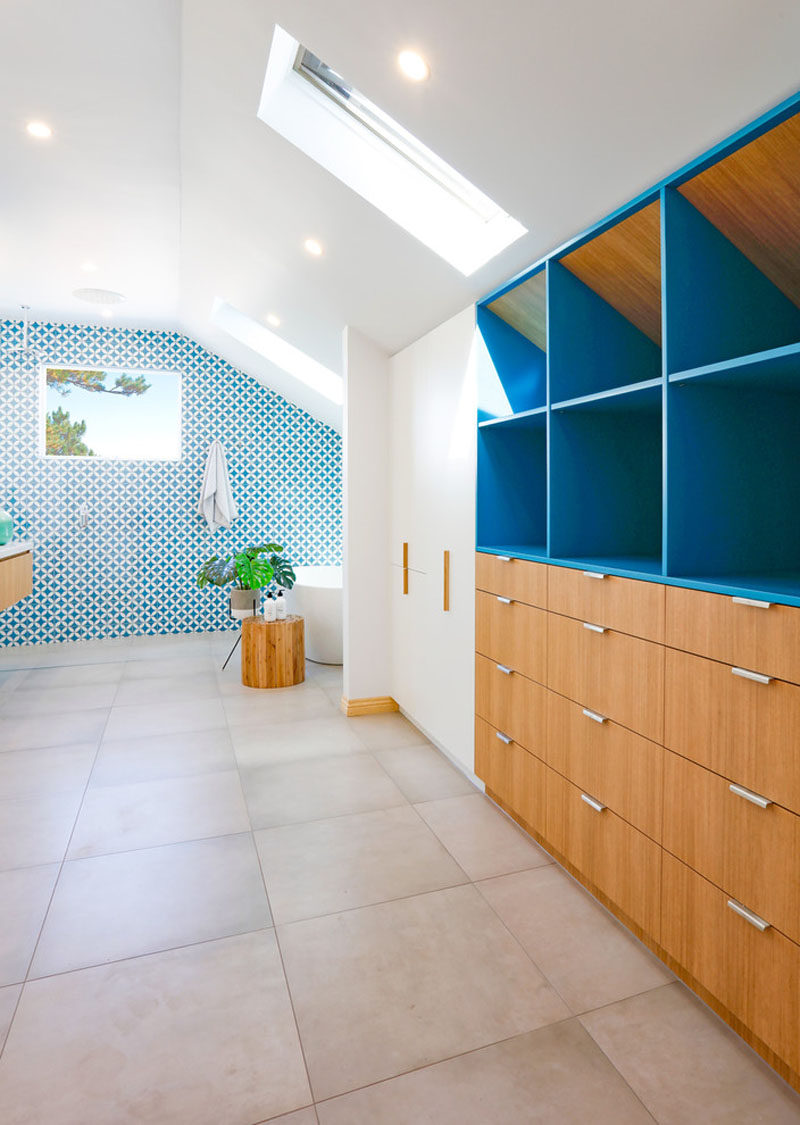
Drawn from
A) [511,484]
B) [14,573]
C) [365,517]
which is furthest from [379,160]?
[14,573]

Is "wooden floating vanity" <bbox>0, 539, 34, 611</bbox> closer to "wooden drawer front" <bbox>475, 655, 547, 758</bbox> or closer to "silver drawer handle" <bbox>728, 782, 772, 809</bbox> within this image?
"wooden drawer front" <bbox>475, 655, 547, 758</bbox>

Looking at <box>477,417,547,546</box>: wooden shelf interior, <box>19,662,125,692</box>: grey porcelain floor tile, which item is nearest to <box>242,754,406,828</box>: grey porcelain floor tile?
<box>477,417,547,546</box>: wooden shelf interior

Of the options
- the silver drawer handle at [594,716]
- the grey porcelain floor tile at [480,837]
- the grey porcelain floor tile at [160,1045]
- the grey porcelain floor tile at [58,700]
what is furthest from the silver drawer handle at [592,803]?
the grey porcelain floor tile at [58,700]

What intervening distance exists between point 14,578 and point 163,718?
166 cm

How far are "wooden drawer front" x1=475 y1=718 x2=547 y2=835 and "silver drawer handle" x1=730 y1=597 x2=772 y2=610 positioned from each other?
1.13 metres

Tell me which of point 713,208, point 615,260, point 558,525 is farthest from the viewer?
point 558,525

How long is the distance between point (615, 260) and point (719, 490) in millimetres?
905

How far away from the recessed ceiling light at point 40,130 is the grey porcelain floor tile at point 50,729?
9.61 ft

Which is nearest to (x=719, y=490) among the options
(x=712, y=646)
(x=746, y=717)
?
(x=712, y=646)

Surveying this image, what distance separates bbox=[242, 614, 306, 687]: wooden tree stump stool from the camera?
15.4 ft

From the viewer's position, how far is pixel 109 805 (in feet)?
9.43

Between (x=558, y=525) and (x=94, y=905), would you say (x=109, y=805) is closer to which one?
(x=94, y=905)

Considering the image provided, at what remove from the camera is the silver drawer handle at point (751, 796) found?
4.84 feet

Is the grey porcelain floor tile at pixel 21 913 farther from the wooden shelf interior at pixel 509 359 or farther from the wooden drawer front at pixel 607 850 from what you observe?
the wooden shelf interior at pixel 509 359
